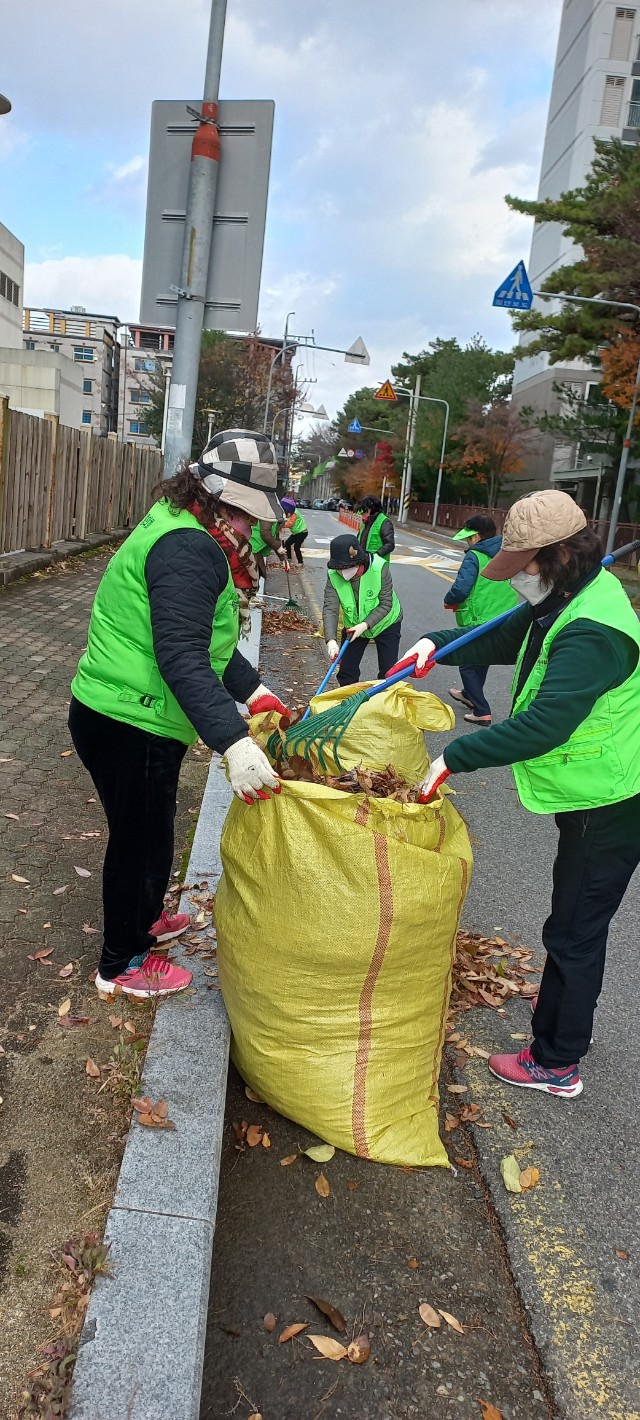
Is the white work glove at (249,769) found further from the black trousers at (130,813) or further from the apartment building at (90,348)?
the apartment building at (90,348)

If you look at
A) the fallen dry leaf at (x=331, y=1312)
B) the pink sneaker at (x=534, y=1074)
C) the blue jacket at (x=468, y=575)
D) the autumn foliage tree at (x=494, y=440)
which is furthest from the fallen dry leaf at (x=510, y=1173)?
the autumn foliage tree at (x=494, y=440)

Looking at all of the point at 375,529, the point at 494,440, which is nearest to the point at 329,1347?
the point at 375,529

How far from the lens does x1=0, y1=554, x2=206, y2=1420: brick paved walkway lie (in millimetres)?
1931

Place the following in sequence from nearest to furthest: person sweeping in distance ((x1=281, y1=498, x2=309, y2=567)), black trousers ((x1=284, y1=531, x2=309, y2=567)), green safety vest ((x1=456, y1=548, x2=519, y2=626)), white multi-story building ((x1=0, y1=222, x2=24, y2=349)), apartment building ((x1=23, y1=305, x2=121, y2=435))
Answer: green safety vest ((x1=456, y1=548, x2=519, y2=626)) < person sweeping in distance ((x1=281, y1=498, x2=309, y2=567)) < black trousers ((x1=284, y1=531, x2=309, y2=567)) < white multi-story building ((x1=0, y1=222, x2=24, y2=349)) < apartment building ((x1=23, y1=305, x2=121, y2=435))

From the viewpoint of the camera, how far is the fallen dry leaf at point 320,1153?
2.42 meters

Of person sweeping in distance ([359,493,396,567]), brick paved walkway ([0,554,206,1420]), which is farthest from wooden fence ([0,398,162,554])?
brick paved walkway ([0,554,206,1420])

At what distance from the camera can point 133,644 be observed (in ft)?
8.24

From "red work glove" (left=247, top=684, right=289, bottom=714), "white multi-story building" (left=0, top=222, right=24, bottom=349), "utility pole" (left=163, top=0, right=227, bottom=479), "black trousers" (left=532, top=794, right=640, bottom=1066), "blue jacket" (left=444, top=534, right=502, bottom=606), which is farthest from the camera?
"white multi-story building" (left=0, top=222, right=24, bottom=349)

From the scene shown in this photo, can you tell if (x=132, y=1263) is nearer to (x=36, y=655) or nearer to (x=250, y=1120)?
(x=250, y=1120)

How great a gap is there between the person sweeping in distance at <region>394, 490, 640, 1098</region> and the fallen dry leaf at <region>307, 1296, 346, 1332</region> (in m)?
1.05

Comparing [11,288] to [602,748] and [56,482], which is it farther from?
[602,748]

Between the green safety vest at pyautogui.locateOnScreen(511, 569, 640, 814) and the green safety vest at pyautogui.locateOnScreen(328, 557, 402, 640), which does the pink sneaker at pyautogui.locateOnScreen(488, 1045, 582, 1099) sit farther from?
the green safety vest at pyautogui.locateOnScreen(328, 557, 402, 640)

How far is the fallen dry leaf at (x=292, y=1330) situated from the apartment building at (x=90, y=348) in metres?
85.2

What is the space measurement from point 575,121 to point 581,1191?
56.6m
